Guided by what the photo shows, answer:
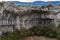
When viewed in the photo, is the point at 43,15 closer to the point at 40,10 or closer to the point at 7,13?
the point at 40,10

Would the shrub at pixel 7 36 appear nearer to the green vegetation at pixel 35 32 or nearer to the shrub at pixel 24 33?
the green vegetation at pixel 35 32

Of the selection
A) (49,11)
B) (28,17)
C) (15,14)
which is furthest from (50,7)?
(15,14)

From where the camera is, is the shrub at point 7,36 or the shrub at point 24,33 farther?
the shrub at point 24,33

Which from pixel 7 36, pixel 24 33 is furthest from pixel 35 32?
pixel 7 36

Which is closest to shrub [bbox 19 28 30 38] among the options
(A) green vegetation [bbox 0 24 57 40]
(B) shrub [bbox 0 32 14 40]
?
(A) green vegetation [bbox 0 24 57 40]

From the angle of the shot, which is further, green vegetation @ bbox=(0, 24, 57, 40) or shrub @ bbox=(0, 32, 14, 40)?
green vegetation @ bbox=(0, 24, 57, 40)

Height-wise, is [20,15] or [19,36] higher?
[20,15]

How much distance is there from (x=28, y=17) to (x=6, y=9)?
0.90 meters

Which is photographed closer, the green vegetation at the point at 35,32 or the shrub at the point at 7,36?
the shrub at the point at 7,36

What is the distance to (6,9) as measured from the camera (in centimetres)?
702

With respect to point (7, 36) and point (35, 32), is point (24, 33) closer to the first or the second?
point (35, 32)

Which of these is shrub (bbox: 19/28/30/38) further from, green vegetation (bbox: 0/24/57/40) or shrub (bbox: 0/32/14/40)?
shrub (bbox: 0/32/14/40)

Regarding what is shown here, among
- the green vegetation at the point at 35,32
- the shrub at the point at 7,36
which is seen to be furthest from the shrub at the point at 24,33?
the shrub at the point at 7,36

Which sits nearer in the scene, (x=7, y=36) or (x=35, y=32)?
(x=7, y=36)
